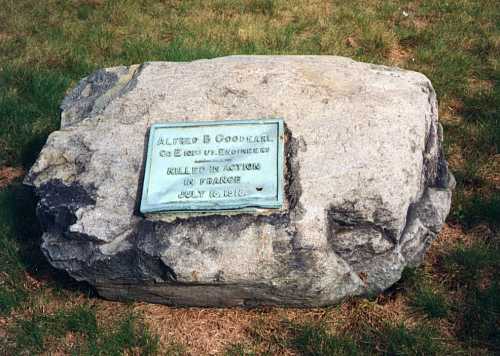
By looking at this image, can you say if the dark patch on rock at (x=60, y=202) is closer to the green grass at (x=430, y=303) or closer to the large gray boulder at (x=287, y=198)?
the large gray boulder at (x=287, y=198)

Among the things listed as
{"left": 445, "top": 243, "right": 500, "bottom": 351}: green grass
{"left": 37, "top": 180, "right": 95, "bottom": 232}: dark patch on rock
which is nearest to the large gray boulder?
{"left": 37, "top": 180, "right": 95, "bottom": 232}: dark patch on rock

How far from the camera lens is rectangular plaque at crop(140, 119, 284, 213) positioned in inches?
118

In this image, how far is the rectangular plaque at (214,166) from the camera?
118 inches

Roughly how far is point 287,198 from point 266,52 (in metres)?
2.77

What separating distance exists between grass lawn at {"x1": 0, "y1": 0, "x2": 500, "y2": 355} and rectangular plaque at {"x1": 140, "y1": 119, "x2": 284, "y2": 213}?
68 centimetres

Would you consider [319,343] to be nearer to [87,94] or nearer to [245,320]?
[245,320]

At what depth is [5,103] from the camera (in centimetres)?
479

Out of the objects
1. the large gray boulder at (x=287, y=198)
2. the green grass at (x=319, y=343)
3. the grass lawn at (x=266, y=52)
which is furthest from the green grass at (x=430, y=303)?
the green grass at (x=319, y=343)

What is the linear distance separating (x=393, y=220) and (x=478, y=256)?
31.6 inches

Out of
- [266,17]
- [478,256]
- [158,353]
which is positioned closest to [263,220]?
[158,353]

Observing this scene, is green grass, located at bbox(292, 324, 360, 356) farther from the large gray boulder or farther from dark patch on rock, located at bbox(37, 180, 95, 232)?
dark patch on rock, located at bbox(37, 180, 95, 232)

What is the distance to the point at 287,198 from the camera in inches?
118

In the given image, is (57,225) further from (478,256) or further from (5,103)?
(478,256)

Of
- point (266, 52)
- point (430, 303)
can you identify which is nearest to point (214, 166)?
point (430, 303)
